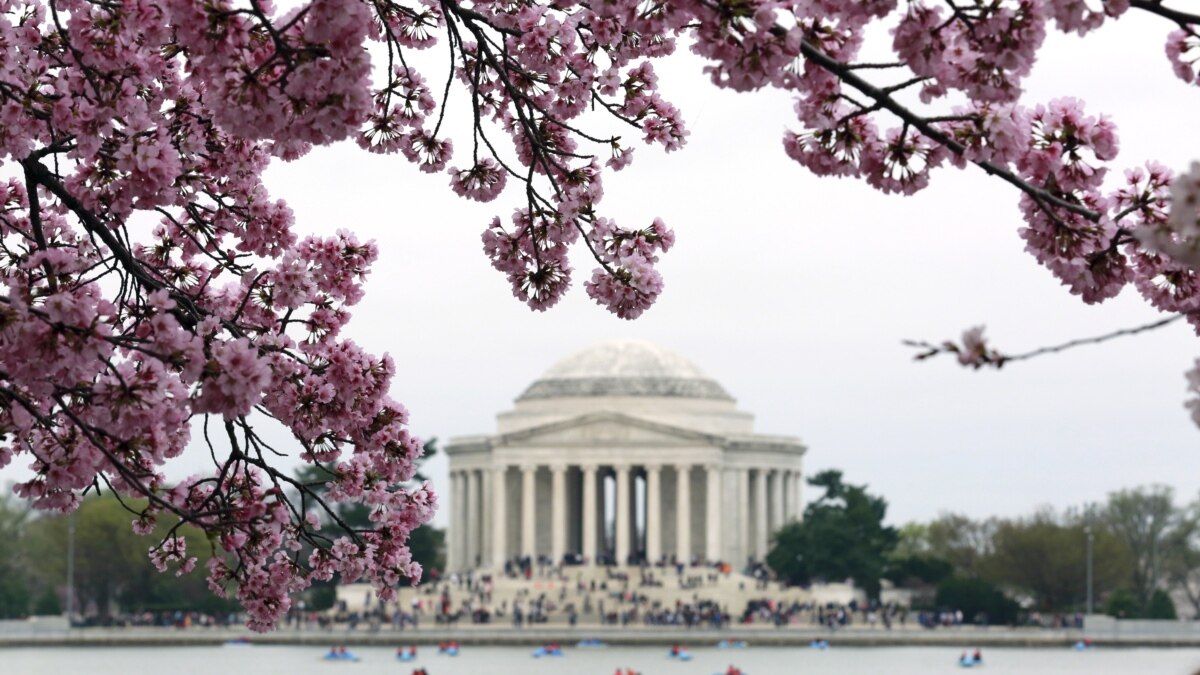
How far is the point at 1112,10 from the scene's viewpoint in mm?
13695

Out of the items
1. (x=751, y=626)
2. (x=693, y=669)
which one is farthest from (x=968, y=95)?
(x=751, y=626)

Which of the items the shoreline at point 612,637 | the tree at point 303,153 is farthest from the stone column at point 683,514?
the tree at point 303,153

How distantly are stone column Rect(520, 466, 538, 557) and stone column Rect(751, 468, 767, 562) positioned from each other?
51.2ft

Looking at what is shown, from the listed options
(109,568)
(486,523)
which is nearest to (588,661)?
(109,568)

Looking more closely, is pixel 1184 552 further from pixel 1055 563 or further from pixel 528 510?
pixel 528 510

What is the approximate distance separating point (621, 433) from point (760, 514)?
1311 cm

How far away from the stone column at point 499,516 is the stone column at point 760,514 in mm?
17615

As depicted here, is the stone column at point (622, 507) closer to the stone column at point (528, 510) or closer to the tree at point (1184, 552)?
the stone column at point (528, 510)

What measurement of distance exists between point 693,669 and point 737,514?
74.5m

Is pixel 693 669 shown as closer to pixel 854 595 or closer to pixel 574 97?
pixel 854 595

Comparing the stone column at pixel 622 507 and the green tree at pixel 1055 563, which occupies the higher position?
the stone column at pixel 622 507

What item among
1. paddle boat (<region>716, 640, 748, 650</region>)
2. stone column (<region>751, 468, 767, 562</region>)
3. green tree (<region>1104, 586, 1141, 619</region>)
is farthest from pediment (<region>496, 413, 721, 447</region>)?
paddle boat (<region>716, 640, 748, 650</region>)

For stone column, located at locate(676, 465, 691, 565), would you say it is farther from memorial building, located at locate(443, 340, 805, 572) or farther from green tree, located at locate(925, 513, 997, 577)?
green tree, located at locate(925, 513, 997, 577)

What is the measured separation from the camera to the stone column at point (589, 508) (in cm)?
17238
